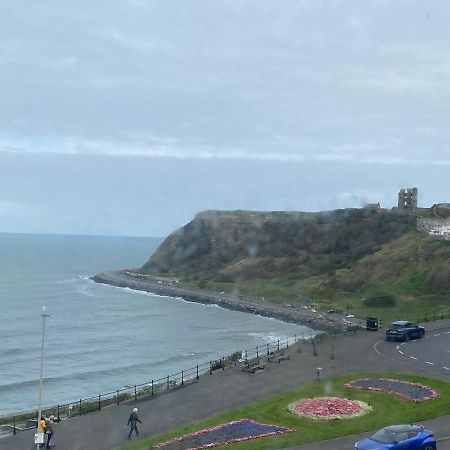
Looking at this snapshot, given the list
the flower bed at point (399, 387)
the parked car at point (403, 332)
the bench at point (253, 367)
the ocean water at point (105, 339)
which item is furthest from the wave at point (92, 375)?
the flower bed at point (399, 387)

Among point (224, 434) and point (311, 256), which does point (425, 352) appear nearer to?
point (224, 434)

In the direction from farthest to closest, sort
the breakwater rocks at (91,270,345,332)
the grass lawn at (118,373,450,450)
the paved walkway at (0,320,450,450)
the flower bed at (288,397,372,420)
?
the breakwater rocks at (91,270,345,332), the flower bed at (288,397,372,420), the paved walkway at (0,320,450,450), the grass lawn at (118,373,450,450)

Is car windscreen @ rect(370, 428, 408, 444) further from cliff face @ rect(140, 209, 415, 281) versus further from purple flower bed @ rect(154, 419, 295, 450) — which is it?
cliff face @ rect(140, 209, 415, 281)

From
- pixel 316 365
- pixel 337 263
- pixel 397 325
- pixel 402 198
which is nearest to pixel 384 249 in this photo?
pixel 337 263

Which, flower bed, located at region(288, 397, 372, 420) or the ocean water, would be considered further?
the ocean water

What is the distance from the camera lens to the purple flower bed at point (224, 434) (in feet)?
87.1

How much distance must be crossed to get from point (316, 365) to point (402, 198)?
5032 inches

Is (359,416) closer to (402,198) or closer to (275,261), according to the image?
(275,261)

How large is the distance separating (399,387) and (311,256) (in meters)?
107

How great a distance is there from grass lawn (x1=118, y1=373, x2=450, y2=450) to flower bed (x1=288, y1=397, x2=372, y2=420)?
17.2 inches

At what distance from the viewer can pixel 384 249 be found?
116 metres

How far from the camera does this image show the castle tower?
524ft

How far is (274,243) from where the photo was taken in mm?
158375

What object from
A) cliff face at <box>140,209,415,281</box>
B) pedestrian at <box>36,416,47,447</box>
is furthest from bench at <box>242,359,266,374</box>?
cliff face at <box>140,209,415,281</box>
